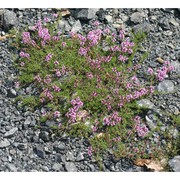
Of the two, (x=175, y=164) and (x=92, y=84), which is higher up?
(x=92, y=84)

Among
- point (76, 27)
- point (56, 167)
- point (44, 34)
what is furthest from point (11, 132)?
point (76, 27)

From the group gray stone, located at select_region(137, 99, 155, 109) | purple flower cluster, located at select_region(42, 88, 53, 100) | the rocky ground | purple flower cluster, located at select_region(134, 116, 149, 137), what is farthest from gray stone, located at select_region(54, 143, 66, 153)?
gray stone, located at select_region(137, 99, 155, 109)

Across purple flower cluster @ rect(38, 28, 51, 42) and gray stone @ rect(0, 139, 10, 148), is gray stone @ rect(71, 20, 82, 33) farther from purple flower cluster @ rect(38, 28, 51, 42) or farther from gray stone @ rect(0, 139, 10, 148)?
gray stone @ rect(0, 139, 10, 148)

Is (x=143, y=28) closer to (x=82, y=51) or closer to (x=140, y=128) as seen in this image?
(x=82, y=51)

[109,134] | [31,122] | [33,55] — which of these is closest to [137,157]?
[109,134]

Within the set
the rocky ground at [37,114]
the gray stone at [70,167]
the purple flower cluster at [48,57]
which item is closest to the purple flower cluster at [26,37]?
the rocky ground at [37,114]

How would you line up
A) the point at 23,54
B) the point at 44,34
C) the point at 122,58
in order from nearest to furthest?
the point at 122,58, the point at 23,54, the point at 44,34
